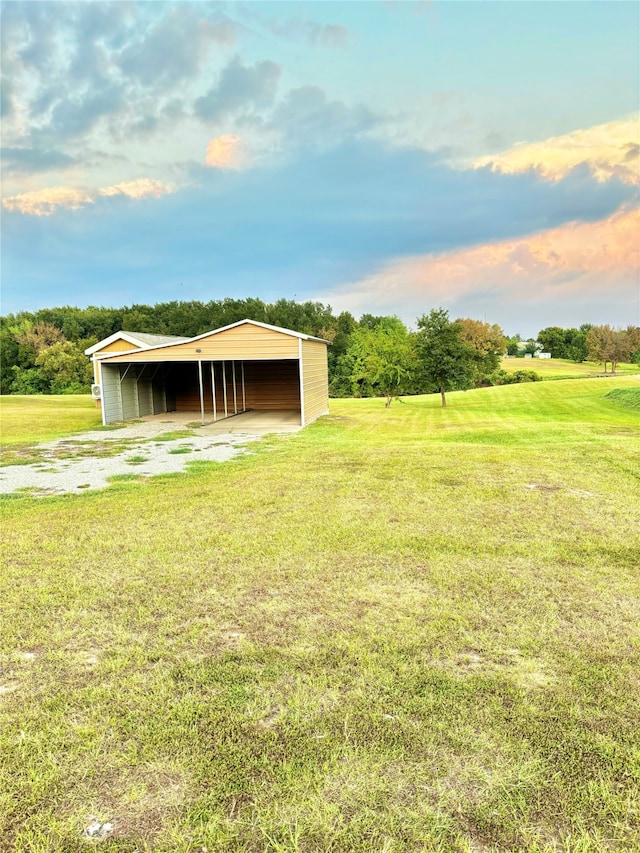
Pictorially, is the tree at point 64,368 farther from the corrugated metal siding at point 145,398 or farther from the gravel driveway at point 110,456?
the gravel driveway at point 110,456

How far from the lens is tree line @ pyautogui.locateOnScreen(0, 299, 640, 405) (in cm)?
2486

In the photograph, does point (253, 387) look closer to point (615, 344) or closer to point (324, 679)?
point (324, 679)

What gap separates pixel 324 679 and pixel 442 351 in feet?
63.0

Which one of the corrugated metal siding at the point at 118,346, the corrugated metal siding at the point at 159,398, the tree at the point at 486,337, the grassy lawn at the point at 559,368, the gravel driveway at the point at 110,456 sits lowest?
the gravel driveway at the point at 110,456

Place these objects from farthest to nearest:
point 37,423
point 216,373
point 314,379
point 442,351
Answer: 1. point 216,373
2. point 442,351
3. point 314,379
4. point 37,423

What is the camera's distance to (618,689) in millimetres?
2301

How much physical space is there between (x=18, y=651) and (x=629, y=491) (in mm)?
6427

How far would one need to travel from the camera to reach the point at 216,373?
21.0 metres

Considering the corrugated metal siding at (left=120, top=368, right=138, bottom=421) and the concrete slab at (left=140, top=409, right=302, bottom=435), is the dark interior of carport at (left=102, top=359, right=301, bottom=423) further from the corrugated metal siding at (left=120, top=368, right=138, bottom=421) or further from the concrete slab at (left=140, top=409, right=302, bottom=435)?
the corrugated metal siding at (left=120, top=368, right=138, bottom=421)

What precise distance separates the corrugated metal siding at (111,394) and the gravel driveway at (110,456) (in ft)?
6.53

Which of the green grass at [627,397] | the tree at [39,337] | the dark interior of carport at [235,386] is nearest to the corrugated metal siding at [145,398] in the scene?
the dark interior of carport at [235,386]

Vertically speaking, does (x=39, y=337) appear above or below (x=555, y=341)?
above

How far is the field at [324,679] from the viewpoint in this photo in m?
Answer: 1.67

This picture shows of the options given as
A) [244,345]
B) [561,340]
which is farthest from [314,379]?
[561,340]
